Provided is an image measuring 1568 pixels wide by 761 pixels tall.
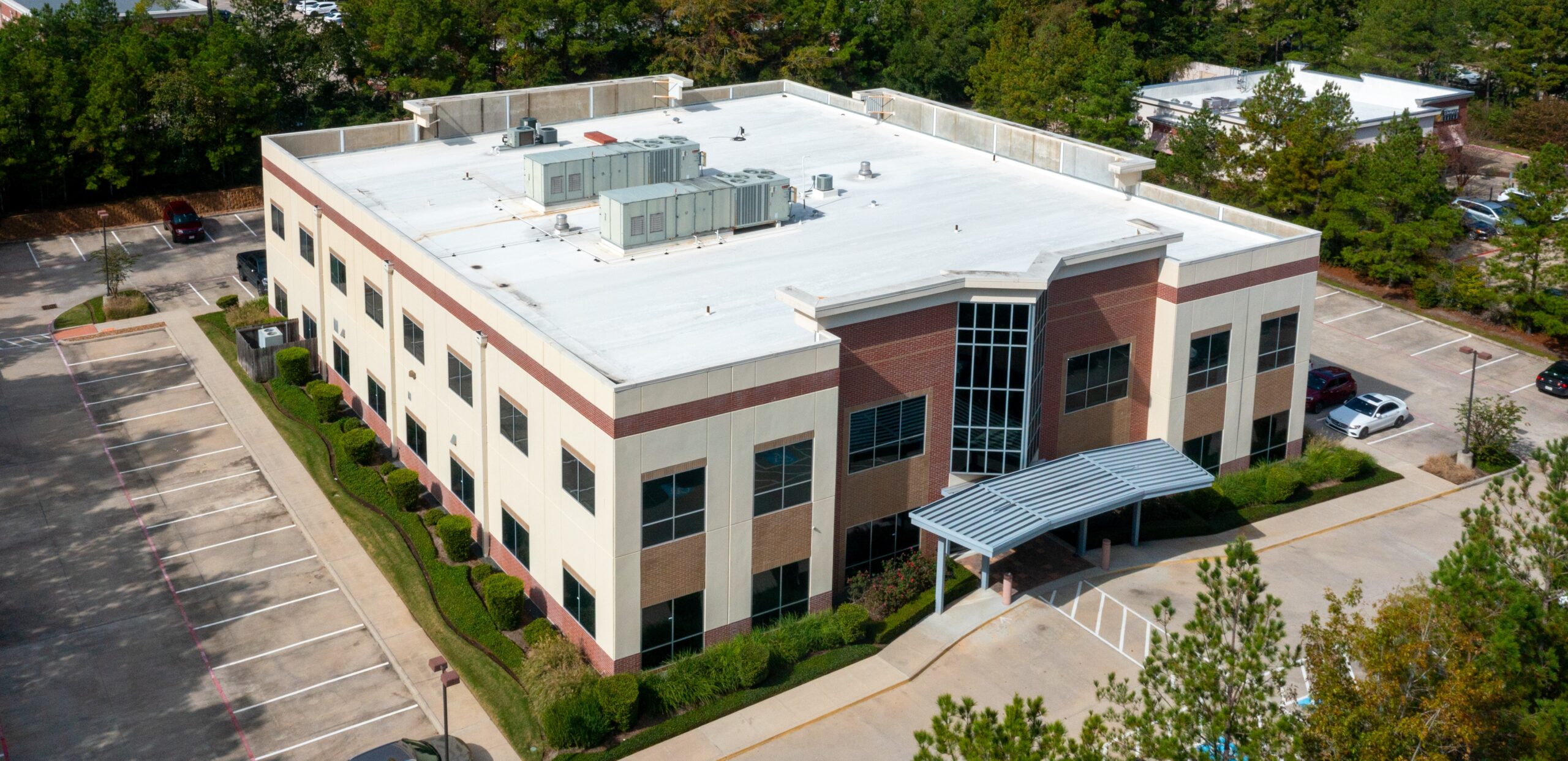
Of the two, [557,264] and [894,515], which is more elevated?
[557,264]

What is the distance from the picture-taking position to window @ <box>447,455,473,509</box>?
45.8 metres

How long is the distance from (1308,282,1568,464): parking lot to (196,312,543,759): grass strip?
32147mm

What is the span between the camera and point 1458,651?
27219 mm

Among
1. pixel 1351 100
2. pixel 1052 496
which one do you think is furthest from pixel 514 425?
pixel 1351 100

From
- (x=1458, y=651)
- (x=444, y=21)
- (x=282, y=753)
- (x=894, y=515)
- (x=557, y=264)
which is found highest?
(x=444, y=21)

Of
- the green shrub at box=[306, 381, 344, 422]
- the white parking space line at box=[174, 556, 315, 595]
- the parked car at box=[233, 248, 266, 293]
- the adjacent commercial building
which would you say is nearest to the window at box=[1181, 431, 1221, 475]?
the adjacent commercial building

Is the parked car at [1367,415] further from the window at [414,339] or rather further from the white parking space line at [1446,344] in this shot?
the window at [414,339]

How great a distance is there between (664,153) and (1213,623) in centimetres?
3232

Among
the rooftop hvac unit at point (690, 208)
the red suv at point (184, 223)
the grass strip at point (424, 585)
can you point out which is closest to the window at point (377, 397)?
the grass strip at point (424, 585)

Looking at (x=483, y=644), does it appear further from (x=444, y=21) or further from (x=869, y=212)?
(x=444, y=21)

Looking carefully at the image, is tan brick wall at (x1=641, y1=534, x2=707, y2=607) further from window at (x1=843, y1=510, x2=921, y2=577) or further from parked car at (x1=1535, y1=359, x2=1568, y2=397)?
parked car at (x1=1535, y1=359, x2=1568, y2=397)

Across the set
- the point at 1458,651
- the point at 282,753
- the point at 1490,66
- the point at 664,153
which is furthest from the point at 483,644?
the point at 1490,66

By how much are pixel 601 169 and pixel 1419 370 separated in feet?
113

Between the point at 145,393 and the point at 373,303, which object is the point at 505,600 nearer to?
the point at 373,303
